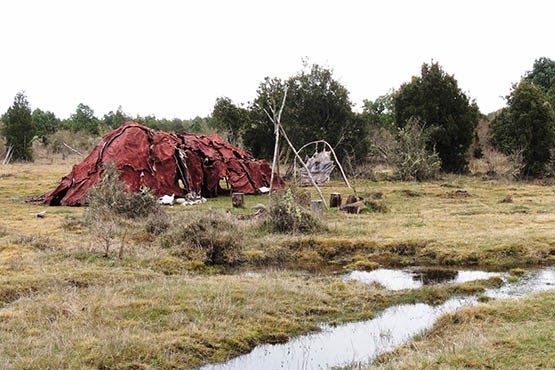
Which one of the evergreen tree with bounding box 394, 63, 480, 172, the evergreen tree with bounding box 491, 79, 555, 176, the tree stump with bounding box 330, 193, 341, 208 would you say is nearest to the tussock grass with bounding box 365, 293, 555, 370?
the tree stump with bounding box 330, 193, 341, 208

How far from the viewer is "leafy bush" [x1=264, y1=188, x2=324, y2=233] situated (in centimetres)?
1349

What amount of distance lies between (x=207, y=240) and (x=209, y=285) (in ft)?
8.43

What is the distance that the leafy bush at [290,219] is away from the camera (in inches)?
531

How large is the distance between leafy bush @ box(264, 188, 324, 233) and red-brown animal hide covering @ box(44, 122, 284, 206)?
5.55 m

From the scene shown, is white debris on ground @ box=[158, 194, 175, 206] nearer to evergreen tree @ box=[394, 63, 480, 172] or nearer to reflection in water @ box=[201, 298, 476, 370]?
reflection in water @ box=[201, 298, 476, 370]

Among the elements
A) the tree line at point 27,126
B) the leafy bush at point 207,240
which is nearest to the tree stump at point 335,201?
the leafy bush at point 207,240

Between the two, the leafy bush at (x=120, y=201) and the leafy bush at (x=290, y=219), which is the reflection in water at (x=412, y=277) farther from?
the leafy bush at (x=120, y=201)

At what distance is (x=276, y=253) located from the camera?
474 inches

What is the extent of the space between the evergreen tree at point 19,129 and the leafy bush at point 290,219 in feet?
111

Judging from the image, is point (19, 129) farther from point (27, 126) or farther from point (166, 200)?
point (166, 200)

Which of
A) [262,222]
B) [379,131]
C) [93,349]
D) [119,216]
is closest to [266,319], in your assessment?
[93,349]

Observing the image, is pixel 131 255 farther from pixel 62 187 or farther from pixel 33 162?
pixel 33 162

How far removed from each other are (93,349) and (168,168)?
15.0 m

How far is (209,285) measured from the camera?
9.02 metres
